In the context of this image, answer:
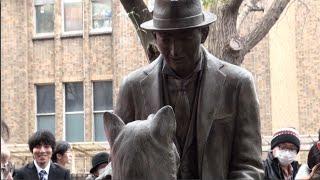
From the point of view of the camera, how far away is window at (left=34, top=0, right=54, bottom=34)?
31.3 m

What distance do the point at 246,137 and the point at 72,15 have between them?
27.4m

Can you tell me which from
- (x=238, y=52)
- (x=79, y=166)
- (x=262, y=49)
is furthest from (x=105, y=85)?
(x=238, y=52)

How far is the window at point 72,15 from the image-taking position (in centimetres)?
3094

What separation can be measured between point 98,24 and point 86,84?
216 cm

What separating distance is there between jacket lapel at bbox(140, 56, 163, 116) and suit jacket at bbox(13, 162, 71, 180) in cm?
467

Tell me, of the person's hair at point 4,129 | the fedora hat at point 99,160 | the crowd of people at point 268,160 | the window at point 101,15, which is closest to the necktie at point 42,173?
the crowd of people at point 268,160

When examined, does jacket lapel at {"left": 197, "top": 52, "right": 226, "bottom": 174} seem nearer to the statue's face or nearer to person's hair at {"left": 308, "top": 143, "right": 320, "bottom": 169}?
the statue's face

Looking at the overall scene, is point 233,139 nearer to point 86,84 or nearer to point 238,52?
point 238,52

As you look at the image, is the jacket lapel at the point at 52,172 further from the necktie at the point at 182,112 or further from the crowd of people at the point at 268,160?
the necktie at the point at 182,112

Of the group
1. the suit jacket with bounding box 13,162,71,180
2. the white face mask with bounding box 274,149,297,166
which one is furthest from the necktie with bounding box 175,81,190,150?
the suit jacket with bounding box 13,162,71,180

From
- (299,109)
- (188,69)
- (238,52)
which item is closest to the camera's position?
(188,69)

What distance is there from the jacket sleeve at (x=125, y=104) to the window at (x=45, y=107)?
2664cm

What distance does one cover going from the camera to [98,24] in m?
30.7

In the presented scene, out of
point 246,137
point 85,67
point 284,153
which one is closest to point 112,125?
point 246,137
